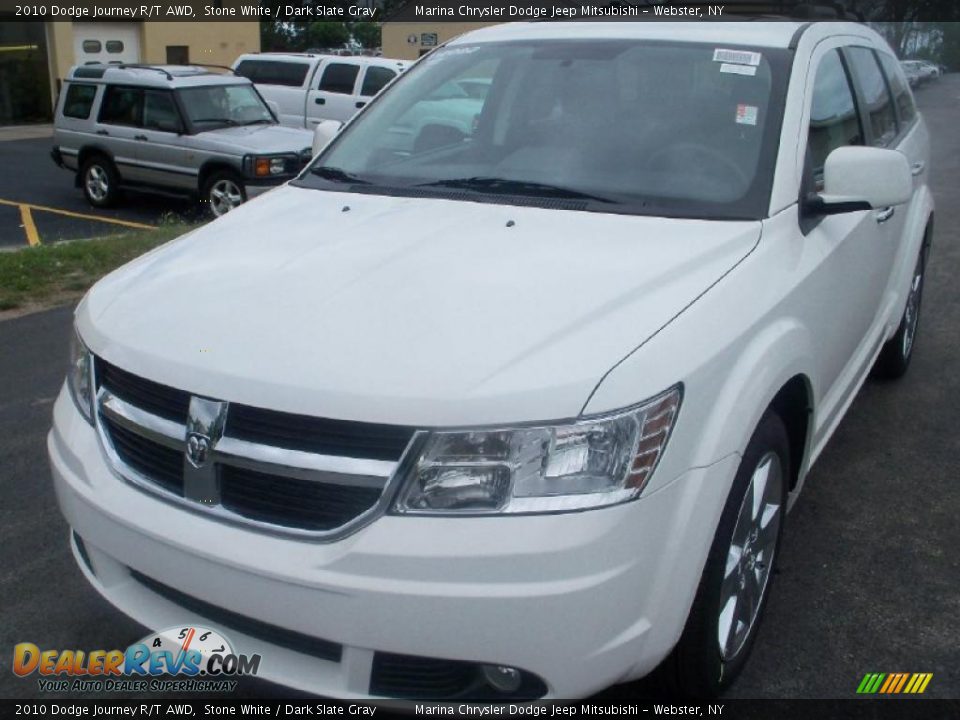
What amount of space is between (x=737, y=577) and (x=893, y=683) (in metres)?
0.63

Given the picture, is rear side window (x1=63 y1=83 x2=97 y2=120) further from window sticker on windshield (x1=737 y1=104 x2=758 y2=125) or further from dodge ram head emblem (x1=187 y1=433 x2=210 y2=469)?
dodge ram head emblem (x1=187 y1=433 x2=210 y2=469)

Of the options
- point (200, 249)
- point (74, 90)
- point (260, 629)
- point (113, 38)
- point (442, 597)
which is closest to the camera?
point (442, 597)

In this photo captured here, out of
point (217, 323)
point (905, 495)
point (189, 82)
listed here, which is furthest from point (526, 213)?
point (189, 82)

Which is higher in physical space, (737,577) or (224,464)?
(224,464)

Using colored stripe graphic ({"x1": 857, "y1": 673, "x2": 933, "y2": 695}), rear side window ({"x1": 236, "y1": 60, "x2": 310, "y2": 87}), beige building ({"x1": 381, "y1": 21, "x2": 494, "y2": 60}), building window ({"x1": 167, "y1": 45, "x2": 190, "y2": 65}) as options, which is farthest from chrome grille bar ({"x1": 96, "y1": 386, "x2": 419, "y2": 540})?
beige building ({"x1": 381, "y1": 21, "x2": 494, "y2": 60})

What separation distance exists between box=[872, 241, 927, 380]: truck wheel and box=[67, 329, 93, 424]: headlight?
394cm

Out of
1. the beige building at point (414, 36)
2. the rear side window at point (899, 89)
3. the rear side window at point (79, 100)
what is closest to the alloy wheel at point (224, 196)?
the rear side window at point (79, 100)

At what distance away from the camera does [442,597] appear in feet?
7.14

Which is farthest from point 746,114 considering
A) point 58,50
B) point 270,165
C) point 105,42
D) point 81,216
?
point 105,42

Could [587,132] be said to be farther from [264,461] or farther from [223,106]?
[223,106]

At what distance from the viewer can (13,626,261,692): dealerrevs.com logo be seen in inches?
99.9

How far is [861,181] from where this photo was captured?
3238 mm

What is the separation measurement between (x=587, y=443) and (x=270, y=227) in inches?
59.9

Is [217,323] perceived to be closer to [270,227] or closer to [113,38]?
[270,227]
